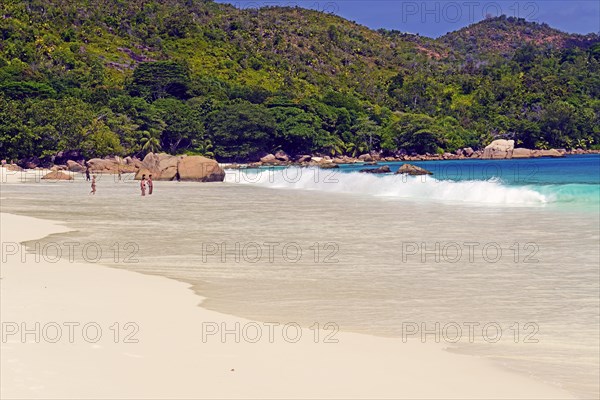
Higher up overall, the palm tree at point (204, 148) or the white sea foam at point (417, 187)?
the palm tree at point (204, 148)

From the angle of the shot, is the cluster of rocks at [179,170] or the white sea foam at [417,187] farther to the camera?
the cluster of rocks at [179,170]

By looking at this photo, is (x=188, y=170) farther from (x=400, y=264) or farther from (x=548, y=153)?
(x=548, y=153)

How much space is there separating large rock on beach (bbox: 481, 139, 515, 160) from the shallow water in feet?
313

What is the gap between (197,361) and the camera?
6828 millimetres

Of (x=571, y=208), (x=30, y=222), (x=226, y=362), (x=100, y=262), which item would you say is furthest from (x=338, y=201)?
(x=226, y=362)

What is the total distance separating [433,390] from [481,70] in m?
167

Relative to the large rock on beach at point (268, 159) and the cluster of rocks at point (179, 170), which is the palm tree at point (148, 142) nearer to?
the large rock on beach at point (268, 159)

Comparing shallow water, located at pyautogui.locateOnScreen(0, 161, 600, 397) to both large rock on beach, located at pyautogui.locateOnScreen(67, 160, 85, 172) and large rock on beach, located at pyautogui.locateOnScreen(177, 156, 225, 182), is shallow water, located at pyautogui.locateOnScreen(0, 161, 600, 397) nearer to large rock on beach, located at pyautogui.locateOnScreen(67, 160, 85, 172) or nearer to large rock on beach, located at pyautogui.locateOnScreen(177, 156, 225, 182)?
large rock on beach, located at pyautogui.locateOnScreen(177, 156, 225, 182)

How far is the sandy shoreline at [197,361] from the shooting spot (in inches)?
238

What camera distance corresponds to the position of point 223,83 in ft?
434

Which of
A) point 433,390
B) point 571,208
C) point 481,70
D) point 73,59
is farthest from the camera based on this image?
point 481,70

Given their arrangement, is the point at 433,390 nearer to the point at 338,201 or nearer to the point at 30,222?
the point at 30,222

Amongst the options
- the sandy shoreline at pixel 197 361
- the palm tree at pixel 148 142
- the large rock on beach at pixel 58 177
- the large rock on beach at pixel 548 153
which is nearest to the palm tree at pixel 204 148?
the palm tree at pixel 148 142

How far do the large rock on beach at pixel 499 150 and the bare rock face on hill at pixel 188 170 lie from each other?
74.9 metres
